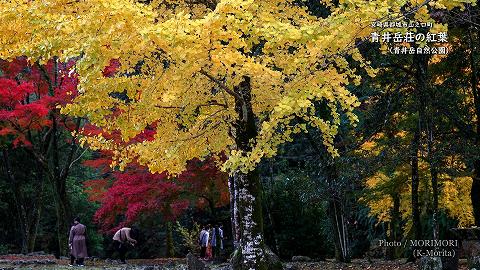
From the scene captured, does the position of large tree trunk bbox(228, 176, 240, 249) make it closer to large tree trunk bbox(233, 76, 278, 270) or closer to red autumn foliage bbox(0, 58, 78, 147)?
large tree trunk bbox(233, 76, 278, 270)

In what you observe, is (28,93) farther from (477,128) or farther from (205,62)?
(477,128)

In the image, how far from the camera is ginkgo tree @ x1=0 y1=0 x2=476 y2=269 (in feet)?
22.0

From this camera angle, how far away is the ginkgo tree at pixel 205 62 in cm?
670

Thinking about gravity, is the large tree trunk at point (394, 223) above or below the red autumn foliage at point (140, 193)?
below

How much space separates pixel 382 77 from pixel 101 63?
8771 mm

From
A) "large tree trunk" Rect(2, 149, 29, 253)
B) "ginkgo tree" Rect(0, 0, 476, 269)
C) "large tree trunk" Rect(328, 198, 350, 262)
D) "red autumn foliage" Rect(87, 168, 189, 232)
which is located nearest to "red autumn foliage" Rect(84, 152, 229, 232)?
"red autumn foliage" Rect(87, 168, 189, 232)

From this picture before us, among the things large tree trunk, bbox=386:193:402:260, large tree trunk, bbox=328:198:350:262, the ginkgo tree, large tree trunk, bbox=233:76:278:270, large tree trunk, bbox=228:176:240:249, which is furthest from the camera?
large tree trunk, bbox=386:193:402:260

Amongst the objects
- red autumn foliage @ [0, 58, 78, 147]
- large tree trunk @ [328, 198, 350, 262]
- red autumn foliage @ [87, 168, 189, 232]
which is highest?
red autumn foliage @ [0, 58, 78, 147]

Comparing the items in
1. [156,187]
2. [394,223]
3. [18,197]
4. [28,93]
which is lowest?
[394,223]

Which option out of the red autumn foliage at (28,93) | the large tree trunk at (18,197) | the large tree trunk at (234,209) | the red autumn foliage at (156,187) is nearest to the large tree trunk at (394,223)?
the red autumn foliage at (156,187)

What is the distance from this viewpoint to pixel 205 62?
278 inches

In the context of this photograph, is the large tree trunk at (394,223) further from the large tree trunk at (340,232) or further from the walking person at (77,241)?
the walking person at (77,241)

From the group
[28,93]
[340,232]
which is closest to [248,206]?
[340,232]

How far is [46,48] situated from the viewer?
6973mm
